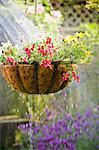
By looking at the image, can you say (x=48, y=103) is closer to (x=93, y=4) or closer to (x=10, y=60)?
(x=93, y=4)

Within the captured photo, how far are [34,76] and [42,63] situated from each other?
0.07 m

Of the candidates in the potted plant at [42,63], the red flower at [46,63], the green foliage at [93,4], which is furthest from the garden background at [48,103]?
the red flower at [46,63]

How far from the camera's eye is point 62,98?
12.6ft

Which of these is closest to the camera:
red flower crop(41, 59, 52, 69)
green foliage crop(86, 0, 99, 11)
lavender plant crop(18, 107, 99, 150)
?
red flower crop(41, 59, 52, 69)

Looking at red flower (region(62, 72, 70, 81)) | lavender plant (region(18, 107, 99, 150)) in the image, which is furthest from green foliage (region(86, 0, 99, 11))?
red flower (region(62, 72, 70, 81))

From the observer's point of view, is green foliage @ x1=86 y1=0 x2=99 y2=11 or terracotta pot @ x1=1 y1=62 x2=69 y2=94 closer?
terracotta pot @ x1=1 y1=62 x2=69 y2=94

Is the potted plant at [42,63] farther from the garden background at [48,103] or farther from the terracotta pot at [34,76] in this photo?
the garden background at [48,103]

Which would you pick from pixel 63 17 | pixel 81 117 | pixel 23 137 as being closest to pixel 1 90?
pixel 23 137

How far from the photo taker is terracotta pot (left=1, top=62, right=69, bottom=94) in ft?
6.54

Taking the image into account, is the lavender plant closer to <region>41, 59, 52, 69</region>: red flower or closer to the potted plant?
the potted plant

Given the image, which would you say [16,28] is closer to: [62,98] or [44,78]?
[44,78]

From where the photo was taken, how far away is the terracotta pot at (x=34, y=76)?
199cm

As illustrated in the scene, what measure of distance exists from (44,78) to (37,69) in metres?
0.05

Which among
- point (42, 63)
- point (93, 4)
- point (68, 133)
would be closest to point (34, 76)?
point (42, 63)
